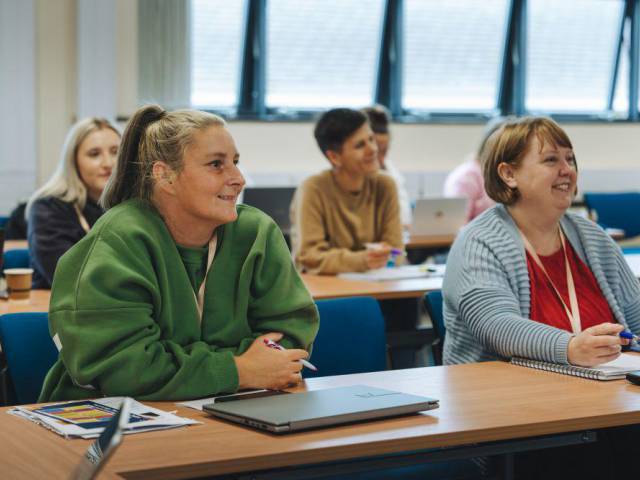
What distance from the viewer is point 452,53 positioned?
849 cm

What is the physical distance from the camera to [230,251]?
2.39 m

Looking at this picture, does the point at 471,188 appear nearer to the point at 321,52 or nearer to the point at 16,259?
the point at 321,52

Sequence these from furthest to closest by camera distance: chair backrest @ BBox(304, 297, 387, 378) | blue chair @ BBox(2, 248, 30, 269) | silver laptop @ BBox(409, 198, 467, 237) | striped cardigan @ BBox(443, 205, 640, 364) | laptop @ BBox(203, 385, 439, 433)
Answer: silver laptop @ BBox(409, 198, 467, 237)
blue chair @ BBox(2, 248, 30, 269)
chair backrest @ BBox(304, 297, 387, 378)
striped cardigan @ BBox(443, 205, 640, 364)
laptop @ BBox(203, 385, 439, 433)

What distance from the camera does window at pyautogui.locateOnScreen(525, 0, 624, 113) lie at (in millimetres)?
8758

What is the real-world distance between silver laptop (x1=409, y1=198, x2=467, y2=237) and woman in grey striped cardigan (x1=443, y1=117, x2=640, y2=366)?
9.40ft

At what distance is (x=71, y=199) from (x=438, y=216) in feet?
8.47

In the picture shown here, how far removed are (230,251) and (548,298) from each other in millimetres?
995

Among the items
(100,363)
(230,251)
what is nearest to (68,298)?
(100,363)

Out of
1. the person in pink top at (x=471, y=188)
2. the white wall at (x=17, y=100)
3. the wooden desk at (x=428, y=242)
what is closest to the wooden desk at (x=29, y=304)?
the wooden desk at (x=428, y=242)

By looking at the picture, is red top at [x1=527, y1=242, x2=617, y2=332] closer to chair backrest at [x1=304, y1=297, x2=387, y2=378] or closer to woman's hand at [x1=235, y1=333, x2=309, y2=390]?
chair backrest at [x1=304, y1=297, x2=387, y2=378]

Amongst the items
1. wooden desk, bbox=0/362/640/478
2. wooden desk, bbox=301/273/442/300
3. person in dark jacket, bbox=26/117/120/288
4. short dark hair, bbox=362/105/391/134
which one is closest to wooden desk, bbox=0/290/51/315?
person in dark jacket, bbox=26/117/120/288

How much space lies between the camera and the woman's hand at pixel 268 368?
2.22 metres

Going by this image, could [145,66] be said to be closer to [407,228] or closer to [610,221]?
[407,228]

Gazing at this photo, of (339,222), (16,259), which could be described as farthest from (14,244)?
(339,222)
